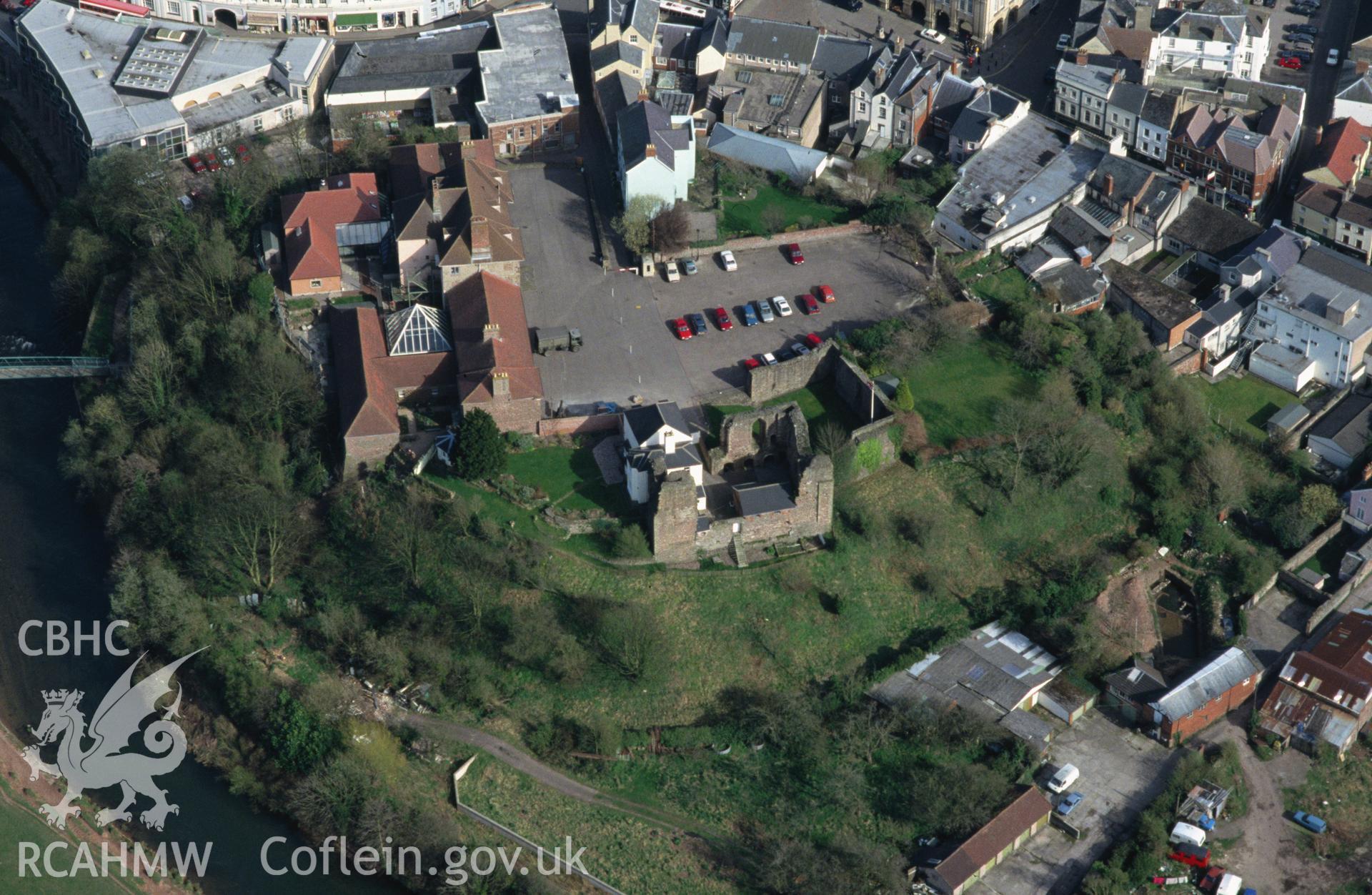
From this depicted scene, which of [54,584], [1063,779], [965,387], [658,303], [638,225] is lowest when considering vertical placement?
[54,584]

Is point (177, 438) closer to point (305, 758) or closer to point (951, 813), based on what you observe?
point (305, 758)

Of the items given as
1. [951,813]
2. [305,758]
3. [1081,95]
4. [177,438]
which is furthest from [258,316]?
[1081,95]

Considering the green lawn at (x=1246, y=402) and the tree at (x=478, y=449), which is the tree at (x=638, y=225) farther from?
the green lawn at (x=1246, y=402)

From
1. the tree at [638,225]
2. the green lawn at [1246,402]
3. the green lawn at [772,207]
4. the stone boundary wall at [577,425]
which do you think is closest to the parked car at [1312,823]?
the green lawn at [1246,402]

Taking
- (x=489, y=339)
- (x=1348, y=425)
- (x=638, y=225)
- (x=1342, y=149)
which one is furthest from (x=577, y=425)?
(x=1342, y=149)

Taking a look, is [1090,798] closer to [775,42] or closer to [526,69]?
[775,42]
